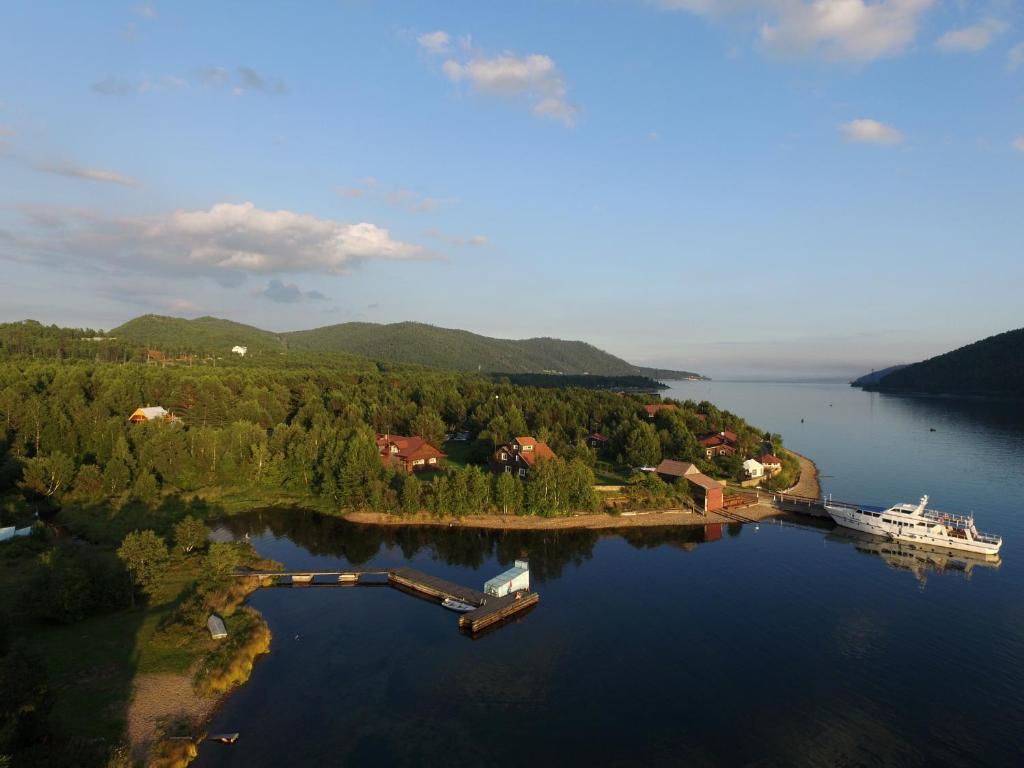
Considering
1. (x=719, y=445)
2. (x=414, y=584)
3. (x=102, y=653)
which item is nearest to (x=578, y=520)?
(x=414, y=584)

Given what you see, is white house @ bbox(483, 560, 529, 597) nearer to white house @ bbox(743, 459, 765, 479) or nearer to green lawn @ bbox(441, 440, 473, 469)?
green lawn @ bbox(441, 440, 473, 469)

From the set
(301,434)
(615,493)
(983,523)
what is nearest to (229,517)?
(301,434)

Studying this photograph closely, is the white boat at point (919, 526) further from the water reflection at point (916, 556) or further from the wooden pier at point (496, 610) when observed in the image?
the wooden pier at point (496, 610)

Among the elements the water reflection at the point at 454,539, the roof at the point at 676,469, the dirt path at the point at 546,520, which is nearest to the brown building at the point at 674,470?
the roof at the point at 676,469

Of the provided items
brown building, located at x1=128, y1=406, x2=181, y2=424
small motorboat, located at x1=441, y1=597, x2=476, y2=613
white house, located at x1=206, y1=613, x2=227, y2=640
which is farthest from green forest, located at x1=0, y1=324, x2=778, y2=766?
small motorboat, located at x1=441, y1=597, x2=476, y2=613

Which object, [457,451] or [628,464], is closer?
[628,464]

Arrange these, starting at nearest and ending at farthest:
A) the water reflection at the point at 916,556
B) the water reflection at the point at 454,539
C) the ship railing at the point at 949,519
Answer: the water reflection at the point at 916,556
the water reflection at the point at 454,539
the ship railing at the point at 949,519

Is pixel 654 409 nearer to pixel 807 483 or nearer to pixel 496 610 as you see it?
pixel 807 483
